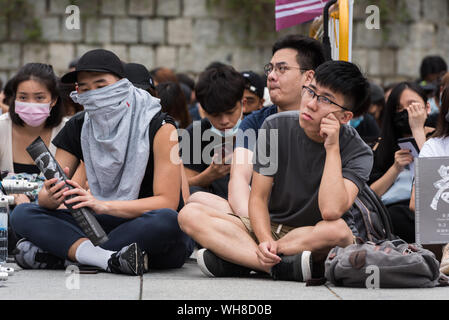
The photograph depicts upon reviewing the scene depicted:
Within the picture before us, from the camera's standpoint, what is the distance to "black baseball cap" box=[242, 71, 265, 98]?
7078 millimetres

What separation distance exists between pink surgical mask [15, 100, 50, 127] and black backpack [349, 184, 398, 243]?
2.26 metres

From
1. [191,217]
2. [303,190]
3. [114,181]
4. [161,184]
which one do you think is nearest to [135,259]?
[191,217]

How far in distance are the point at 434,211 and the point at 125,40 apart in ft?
38.2

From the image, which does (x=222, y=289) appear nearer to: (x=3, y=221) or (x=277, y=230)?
(x=277, y=230)

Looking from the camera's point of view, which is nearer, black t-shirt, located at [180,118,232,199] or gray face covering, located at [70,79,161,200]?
gray face covering, located at [70,79,161,200]

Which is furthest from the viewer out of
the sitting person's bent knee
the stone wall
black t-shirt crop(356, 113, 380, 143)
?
the stone wall

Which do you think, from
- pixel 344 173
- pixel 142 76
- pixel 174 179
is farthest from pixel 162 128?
pixel 142 76

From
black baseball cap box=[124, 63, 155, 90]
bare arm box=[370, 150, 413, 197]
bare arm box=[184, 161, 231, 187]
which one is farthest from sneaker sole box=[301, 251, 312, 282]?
black baseball cap box=[124, 63, 155, 90]

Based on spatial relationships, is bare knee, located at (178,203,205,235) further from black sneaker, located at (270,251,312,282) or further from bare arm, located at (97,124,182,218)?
black sneaker, located at (270,251,312,282)

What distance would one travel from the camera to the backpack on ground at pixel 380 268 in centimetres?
418

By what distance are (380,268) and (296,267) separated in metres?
0.44

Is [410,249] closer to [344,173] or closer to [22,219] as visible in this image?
[344,173]

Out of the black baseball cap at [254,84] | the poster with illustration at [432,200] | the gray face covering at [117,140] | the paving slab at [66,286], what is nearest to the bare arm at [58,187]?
the gray face covering at [117,140]

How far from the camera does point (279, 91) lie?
5297 mm
